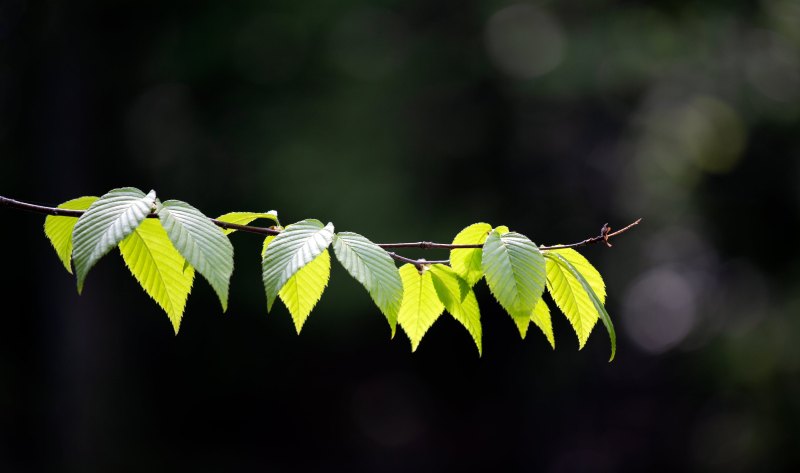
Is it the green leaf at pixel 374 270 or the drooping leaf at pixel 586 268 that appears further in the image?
the drooping leaf at pixel 586 268

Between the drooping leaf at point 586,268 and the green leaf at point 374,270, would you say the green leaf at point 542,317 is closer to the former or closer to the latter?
the drooping leaf at point 586,268

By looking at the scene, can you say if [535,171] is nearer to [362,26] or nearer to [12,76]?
[362,26]

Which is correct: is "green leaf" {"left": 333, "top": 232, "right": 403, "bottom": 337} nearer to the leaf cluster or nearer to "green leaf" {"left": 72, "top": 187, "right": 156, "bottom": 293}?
the leaf cluster

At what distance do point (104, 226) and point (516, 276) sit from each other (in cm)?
48

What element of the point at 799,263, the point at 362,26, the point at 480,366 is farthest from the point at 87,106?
the point at 799,263

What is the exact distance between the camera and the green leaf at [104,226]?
866 mm

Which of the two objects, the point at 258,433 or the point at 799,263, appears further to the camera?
the point at 258,433

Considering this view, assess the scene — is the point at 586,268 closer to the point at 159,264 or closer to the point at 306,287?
the point at 306,287

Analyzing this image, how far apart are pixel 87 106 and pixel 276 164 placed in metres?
2.27

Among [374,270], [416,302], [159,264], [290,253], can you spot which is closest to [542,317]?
[416,302]

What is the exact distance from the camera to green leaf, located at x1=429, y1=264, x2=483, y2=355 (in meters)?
1.20

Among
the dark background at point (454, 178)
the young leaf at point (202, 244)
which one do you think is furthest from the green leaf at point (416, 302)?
the dark background at point (454, 178)

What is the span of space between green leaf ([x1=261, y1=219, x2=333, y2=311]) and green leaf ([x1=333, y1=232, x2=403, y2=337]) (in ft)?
0.08

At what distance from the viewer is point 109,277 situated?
8258mm
